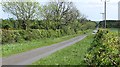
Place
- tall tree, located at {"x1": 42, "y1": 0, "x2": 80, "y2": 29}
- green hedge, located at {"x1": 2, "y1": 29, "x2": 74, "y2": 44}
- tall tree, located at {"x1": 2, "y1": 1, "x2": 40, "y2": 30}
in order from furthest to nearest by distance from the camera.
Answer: tall tree, located at {"x1": 42, "y1": 0, "x2": 80, "y2": 29}
tall tree, located at {"x1": 2, "y1": 1, "x2": 40, "y2": 30}
green hedge, located at {"x1": 2, "y1": 29, "x2": 74, "y2": 44}

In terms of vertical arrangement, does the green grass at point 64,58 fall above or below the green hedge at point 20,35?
above

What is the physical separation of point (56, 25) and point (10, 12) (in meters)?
18.5

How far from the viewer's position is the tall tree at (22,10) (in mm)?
57763

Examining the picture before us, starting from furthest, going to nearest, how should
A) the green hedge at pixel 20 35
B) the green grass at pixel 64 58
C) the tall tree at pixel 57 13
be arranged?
the tall tree at pixel 57 13 → the green hedge at pixel 20 35 → the green grass at pixel 64 58

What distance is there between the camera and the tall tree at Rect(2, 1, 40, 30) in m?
57.8

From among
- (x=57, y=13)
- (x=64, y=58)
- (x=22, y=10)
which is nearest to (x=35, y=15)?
(x=22, y=10)

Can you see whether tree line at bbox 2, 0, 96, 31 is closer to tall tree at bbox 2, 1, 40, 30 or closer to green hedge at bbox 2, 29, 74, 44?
tall tree at bbox 2, 1, 40, 30

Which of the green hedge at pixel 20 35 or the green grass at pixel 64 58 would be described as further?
the green hedge at pixel 20 35

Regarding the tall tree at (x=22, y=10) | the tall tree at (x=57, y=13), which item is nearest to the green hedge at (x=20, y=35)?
the tall tree at (x=22, y=10)

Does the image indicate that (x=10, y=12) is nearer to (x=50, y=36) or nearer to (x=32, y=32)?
(x=50, y=36)

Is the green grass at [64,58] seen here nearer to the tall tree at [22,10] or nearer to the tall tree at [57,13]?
the tall tree at [22,10]

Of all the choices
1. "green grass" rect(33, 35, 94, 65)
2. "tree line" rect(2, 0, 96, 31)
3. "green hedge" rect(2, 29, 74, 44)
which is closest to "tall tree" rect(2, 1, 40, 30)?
"tree line" rect(2, 0, 96, 31)

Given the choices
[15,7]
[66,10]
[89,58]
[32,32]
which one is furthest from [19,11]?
[89,58]

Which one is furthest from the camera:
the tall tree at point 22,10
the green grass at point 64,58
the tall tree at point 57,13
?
the tall tree at point 57,13
